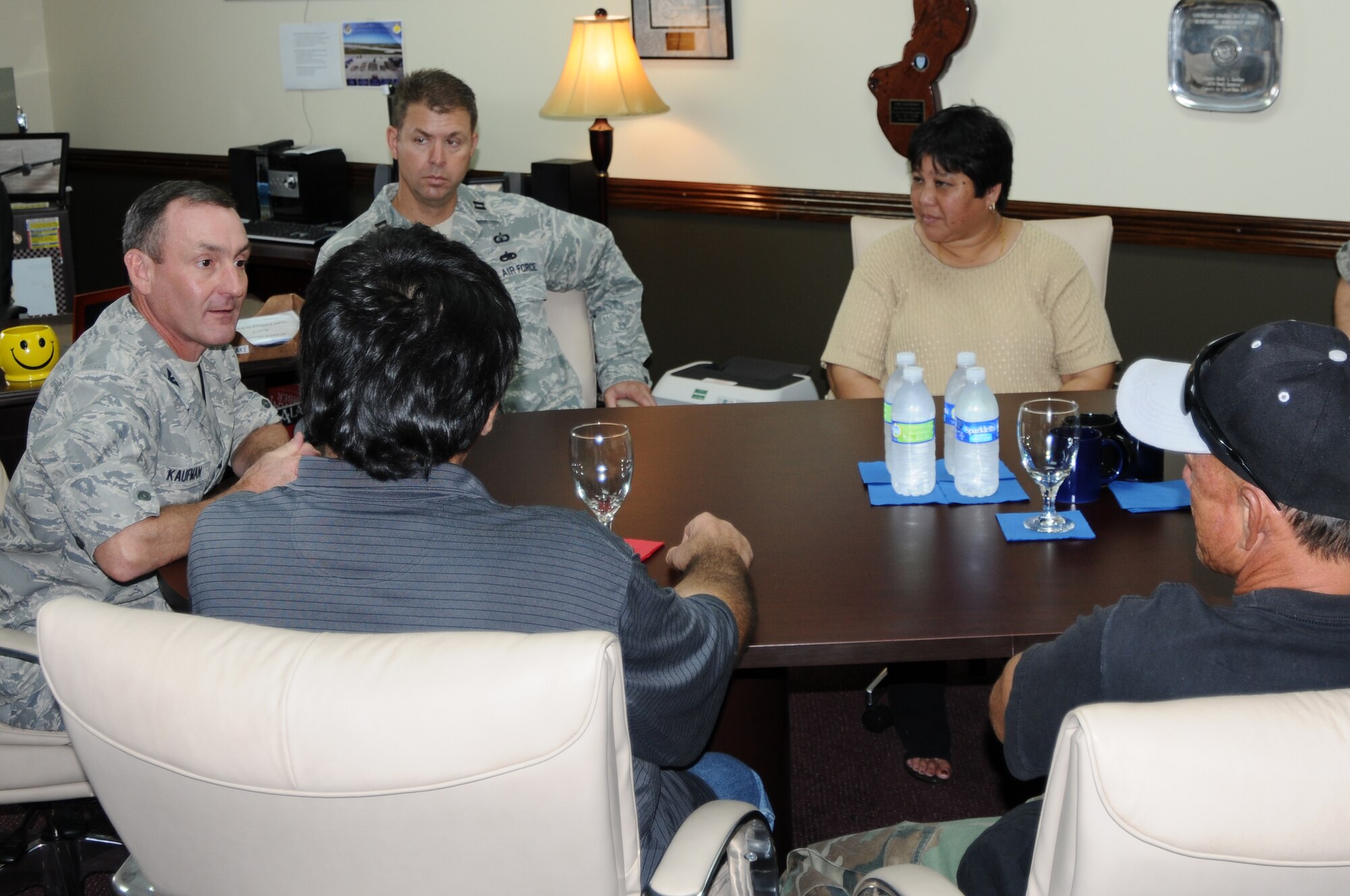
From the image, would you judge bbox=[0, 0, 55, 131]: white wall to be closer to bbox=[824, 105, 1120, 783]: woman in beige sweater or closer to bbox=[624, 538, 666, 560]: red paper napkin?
bbox=[824, 105, 1120, 783]: woman in beige sweater

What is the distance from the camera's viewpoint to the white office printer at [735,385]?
11.8 feet

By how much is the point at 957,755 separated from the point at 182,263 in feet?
5.97

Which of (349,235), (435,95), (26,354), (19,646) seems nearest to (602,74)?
(435,95)

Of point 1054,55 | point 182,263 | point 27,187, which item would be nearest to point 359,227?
point 182,263

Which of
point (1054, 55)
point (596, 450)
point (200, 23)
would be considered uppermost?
point (200, 23)

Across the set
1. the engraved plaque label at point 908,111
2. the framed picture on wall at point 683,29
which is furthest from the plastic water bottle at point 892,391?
the framed picture on wall at point 683,29

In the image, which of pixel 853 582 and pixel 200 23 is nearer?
pixel 853 582

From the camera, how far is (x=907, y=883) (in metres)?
1.25

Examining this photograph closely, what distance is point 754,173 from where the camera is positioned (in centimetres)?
435

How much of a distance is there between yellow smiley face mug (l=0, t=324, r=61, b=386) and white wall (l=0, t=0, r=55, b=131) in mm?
3704

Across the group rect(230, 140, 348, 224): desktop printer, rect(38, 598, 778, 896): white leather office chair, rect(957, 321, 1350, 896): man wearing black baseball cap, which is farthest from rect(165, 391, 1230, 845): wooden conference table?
rect(230, 140, 348, 224): desktop printer

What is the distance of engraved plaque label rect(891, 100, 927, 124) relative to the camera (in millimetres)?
3898

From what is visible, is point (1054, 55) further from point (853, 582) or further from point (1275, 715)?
point (1275, 715)

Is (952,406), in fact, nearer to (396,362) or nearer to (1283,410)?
(1283,410)
